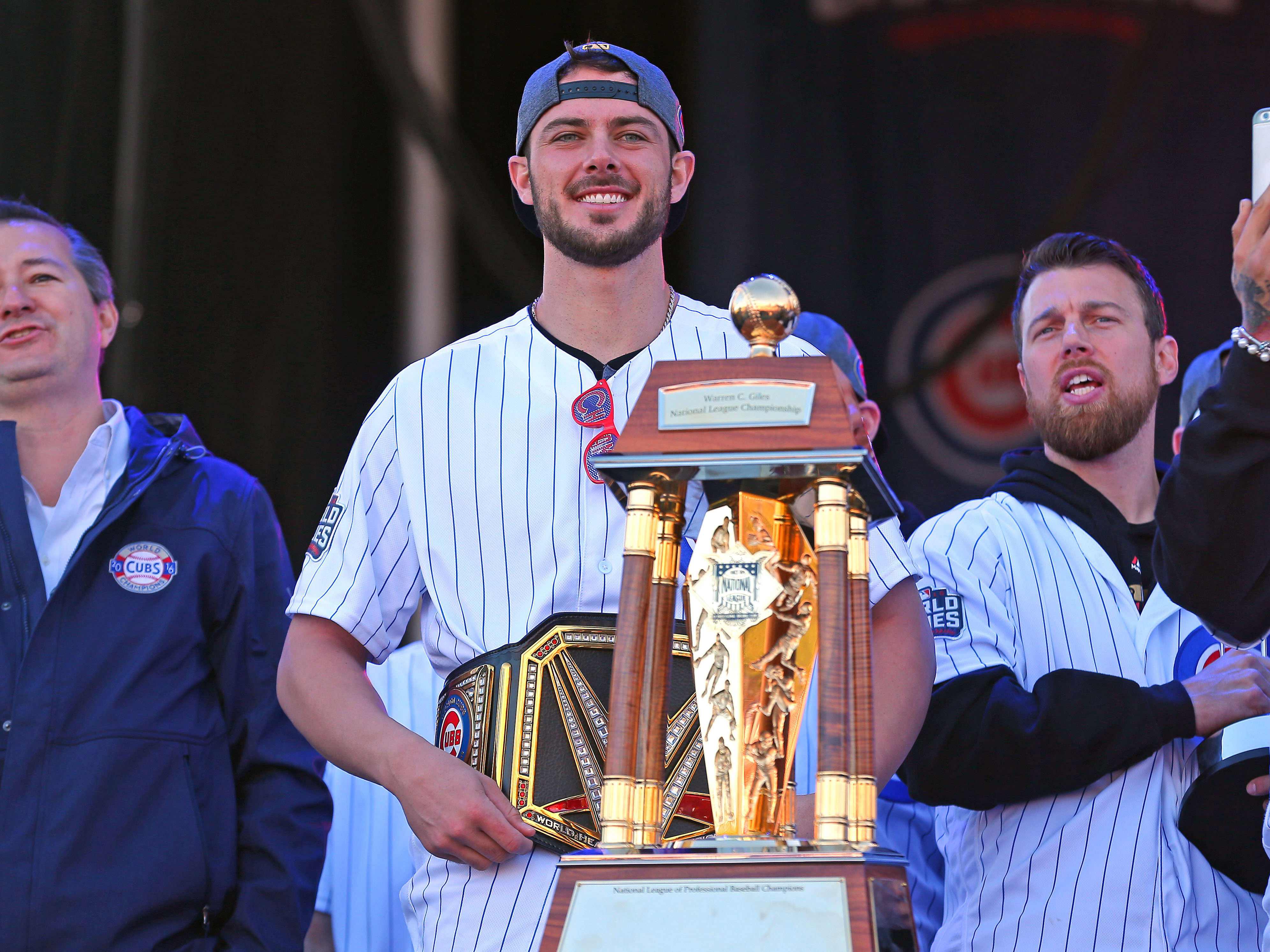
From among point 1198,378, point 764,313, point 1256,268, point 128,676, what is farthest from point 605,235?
point 1198,378

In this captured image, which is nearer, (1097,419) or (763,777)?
(763,777)

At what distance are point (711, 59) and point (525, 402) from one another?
92.9 inches

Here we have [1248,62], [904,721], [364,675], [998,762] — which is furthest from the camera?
[1248,62]

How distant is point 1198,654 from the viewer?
242 cm

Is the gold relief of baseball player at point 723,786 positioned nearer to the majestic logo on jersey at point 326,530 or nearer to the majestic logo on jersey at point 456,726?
the majestic logo on jersey at point 456,726

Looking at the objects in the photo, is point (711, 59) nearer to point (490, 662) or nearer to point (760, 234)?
point (760, 234)

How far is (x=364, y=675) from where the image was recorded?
1.98 m

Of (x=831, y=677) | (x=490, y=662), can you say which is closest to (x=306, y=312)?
(x=490, y=662)

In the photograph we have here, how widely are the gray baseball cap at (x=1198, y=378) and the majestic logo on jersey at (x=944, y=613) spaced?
3.15 feet

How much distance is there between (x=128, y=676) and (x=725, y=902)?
1470mm

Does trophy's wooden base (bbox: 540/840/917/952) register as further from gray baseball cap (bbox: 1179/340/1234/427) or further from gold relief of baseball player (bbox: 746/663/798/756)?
gray baseball cap (bbox: 1179/340/1234/427)

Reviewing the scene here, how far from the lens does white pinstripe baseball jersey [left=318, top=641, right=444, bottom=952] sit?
2992mm

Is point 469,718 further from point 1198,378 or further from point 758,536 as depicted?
point 1198,378

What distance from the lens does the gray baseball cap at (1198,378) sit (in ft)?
10.2
